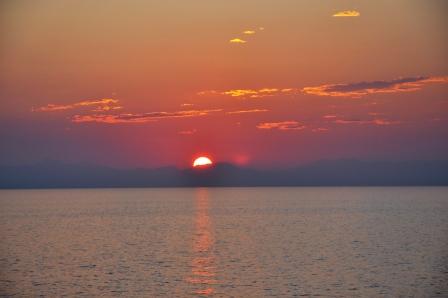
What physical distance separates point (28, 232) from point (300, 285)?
7883 cm

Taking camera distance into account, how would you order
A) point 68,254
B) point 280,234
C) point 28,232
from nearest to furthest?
1. point 68,254
2. point 280,234
3. point 28,232

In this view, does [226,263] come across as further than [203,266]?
Yes

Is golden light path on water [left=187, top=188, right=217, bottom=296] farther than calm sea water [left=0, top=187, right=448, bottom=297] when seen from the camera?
Yes

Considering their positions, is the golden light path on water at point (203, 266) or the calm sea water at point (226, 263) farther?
the golden light path on water at point (203, 266)

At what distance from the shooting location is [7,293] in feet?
194

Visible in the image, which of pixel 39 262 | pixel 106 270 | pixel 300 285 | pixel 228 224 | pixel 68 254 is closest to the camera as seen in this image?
pixel 300 285

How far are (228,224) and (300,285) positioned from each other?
3392 inches

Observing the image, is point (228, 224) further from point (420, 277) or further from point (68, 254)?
point (420, 277)

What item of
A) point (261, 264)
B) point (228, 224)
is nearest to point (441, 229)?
point (228, 224)

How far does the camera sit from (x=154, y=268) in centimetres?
7431

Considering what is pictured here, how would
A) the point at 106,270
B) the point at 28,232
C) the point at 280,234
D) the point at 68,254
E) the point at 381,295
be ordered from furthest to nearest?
1. the point at 28,232
2. the point at 280,234
3. the point at 68,254
4. the point at 106,270
5. the point at 381,295

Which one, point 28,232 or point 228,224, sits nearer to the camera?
point 28,232

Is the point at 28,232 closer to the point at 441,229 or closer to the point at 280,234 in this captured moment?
the point at 280,234

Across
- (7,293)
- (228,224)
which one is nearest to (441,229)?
(228,224)
